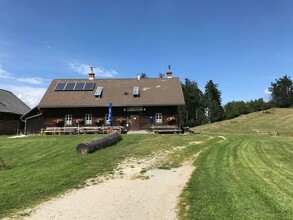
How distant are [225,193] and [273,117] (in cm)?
5502

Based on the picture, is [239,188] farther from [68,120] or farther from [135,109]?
[68,120]

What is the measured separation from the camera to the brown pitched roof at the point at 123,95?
104 feet

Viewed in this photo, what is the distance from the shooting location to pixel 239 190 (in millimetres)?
8539

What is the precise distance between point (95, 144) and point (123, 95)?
55.7ft

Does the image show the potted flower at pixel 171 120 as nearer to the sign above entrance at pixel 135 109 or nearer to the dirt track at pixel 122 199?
the sign above entrance at pixel 135 109

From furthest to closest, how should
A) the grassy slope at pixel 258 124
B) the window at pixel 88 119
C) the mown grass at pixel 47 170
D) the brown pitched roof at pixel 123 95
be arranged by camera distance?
the grassy slope at pixel 258 124 < the window at pixel 88 119 < the brown pitched roof at pixel 123 95 < the mown grass at pixel 47 170

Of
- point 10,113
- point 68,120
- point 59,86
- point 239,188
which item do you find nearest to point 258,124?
point 68,120

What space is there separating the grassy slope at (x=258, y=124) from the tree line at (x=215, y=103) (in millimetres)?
6983

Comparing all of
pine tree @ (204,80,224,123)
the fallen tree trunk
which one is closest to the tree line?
pine tree @ (204,80,224,123)

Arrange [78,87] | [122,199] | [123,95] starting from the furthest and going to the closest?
[78,87], [123,95], [122,199]

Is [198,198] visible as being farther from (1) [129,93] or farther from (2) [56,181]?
(1) [129,93]

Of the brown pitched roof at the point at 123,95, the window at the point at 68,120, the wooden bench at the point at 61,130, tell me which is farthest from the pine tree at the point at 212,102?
the wooden bench at the point at 61,130

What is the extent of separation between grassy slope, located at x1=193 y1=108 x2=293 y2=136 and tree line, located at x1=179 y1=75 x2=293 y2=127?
275 inches

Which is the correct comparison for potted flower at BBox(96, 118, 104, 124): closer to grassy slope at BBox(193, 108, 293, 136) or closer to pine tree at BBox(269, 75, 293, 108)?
grassy slope at BBox(193, 108, 293, 136)
